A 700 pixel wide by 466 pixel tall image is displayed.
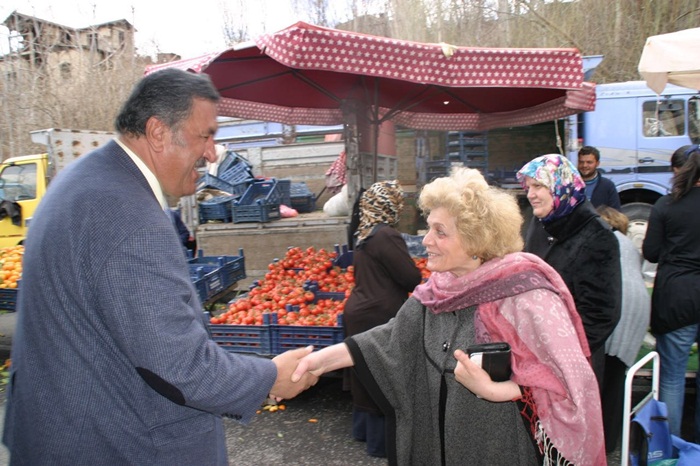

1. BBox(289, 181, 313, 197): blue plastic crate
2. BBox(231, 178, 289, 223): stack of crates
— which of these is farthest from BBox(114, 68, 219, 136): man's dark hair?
BBox(289, 181, 313, 197): blue plastic crate

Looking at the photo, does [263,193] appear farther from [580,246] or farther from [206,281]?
[580,246]

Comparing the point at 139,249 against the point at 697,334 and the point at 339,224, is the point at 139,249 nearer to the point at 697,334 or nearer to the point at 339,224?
the point at 697,334

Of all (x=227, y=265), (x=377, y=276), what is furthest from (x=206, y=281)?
(x=377, y=276)

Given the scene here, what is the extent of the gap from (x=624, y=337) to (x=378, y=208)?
1.83 metres

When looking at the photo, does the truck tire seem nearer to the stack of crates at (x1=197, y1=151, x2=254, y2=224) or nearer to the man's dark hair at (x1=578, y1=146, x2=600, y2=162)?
the man's dark hair at (x1=578, y1=146, x2=600, y2=162)

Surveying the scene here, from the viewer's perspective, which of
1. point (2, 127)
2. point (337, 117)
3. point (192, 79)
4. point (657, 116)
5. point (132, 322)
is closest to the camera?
point (132, 322)

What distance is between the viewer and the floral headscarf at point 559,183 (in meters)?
2.89

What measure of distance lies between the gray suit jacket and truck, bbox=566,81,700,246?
9.22m

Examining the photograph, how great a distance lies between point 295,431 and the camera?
4.38 meters

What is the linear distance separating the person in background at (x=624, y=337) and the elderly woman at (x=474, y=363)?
65.2 inches

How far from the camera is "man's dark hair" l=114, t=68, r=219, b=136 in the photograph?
165 cm

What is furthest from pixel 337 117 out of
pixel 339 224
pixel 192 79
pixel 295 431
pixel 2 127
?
pixel 2 127

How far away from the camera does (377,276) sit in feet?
12.1

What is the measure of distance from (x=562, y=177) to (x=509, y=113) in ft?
15.3
